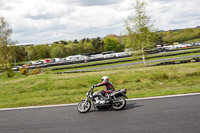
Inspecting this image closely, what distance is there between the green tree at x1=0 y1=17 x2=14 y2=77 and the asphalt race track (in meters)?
27.8

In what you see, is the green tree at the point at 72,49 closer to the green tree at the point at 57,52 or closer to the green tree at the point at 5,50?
the green tree at the point at 57,52

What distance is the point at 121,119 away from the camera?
7844 millimetres

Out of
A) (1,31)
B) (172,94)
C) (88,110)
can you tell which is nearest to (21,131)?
(88,110)

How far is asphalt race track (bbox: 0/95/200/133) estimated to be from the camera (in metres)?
6.76

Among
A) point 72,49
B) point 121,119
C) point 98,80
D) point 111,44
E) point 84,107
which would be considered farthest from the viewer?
point 111,44

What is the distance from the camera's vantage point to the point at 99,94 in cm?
952

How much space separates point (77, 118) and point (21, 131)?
225 centimetres

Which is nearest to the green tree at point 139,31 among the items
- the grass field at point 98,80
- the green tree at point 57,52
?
the grass field at point 98,80

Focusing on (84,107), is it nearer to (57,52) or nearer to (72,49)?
(57,52)

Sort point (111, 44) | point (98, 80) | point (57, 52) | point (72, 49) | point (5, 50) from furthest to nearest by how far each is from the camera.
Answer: point (111, 44)
point (72, 49)
point (57, 52)
point (5, 50)
point (98, 80)

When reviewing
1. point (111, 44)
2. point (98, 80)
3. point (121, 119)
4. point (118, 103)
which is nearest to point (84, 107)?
point (118, 103)

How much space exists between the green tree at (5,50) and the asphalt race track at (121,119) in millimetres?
27850

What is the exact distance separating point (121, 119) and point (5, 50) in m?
33.8

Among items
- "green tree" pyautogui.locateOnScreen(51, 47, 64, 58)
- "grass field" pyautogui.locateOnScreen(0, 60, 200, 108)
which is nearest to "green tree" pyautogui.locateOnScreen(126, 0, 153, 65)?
"grass field" pyautogui.locateOnScreen(0, 60, 200, 108)
